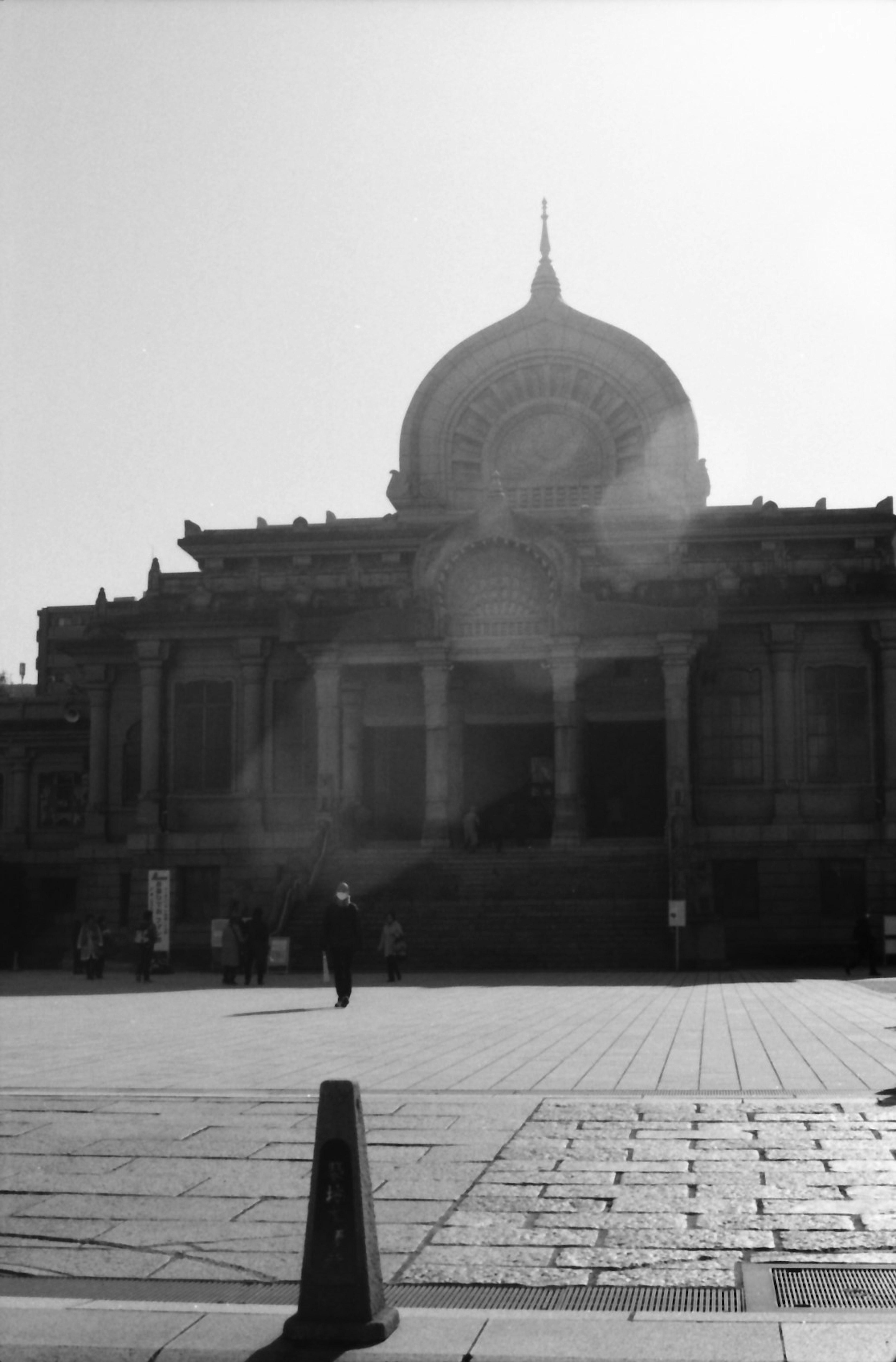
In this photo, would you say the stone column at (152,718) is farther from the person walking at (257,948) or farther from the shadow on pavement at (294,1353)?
the shadow on pavement at (294,1353)

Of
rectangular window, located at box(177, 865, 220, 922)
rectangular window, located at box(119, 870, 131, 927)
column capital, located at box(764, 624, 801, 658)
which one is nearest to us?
rectangular window, located at box(177, 865, 220, 922)

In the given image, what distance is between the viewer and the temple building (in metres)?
A: 43.6

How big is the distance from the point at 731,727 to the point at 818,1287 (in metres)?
43.3

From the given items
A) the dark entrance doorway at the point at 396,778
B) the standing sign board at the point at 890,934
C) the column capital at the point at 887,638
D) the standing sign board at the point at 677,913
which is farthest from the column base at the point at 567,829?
the column capital at the point at 887,638

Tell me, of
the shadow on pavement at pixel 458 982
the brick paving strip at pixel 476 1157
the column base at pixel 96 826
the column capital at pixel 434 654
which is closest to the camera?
the brick paving strip at pixel 476 1157

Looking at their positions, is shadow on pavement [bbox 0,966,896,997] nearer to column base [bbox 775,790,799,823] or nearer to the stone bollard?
column base [bbox 775,790,799,823]

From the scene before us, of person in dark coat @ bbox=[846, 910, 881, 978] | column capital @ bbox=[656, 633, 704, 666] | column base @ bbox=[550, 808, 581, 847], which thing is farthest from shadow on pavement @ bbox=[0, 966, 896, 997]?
column capital @ bbox=[656, 633, 704, 666]

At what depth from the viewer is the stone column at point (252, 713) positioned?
51906 mm

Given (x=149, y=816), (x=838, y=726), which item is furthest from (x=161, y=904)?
(x=838, y=726)

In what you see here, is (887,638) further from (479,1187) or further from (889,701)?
(479,1187)

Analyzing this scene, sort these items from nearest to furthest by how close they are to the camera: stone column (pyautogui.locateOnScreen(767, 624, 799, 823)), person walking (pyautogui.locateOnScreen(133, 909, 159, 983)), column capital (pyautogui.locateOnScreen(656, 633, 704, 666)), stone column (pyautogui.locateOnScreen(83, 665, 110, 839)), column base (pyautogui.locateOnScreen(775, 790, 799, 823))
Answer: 1. person walking (pyautogui.locateOnScreen(133, 909, 159, 983))
2. column capital (pyautogui.locateOnScreen(656, 633, 704, 666))
3. column base (pyautogui.locateOnScreen(775, 790, 799, 823))
4. stone column (pyautogui.locateOnScreen(767, 624, 799, 823))
5. stone column (pyautogui.locateOnScreen(83, 665, 110, 839))

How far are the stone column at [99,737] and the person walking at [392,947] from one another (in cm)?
2180

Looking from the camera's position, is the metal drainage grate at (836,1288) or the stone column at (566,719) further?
the stone column at (566,719)

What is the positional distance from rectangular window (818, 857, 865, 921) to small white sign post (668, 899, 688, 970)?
11730 mm
